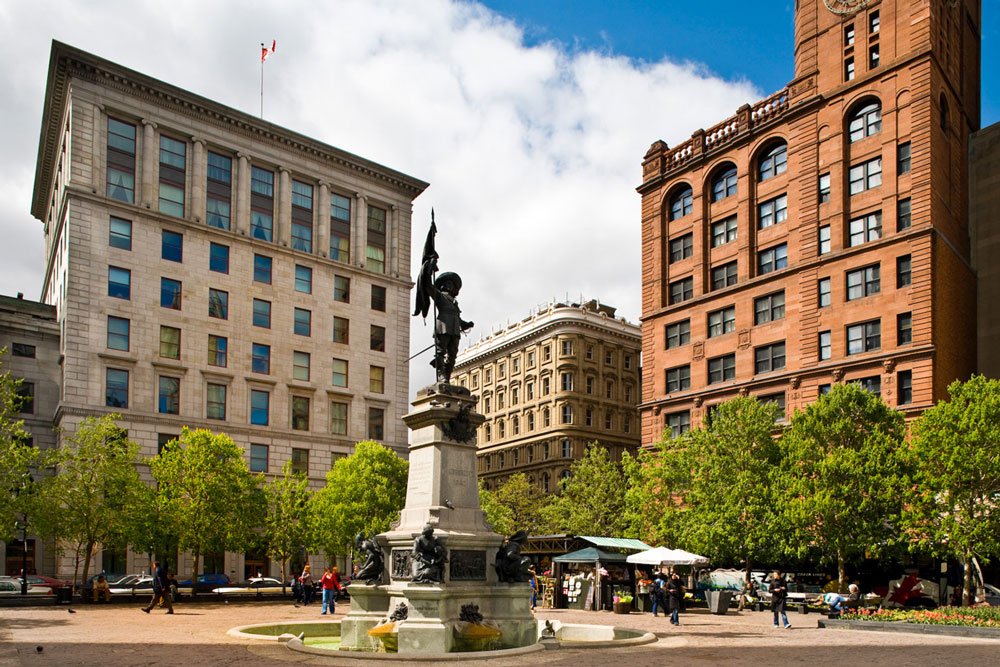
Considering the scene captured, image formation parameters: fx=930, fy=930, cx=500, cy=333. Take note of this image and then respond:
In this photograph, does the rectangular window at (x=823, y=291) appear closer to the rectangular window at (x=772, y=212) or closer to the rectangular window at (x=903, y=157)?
the rectangular window at (x=772, y=212)

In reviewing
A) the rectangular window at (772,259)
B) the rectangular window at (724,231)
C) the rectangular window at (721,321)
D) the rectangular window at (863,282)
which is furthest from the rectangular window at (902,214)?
the rectangular window at (721,321)

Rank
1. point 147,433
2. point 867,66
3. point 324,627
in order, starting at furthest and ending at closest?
point 147,433
point 867,66
point 324,627

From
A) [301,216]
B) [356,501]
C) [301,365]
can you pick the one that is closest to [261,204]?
[301,216]

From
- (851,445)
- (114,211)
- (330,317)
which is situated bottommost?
(851,445)

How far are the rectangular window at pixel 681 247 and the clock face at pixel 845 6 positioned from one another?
17.9 meters

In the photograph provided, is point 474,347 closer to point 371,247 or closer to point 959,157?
point 371,247

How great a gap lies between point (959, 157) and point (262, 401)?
168 ft

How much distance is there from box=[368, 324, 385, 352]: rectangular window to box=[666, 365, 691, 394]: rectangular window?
2370cm

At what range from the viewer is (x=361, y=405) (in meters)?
74.5

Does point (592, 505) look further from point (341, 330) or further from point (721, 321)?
point (341, 330)

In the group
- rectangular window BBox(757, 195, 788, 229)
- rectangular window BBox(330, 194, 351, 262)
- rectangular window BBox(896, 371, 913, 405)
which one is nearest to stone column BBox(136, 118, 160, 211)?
rectangular window BBox(330, 194, 351, 262)

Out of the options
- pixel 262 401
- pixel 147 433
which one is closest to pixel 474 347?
pixel 262 401

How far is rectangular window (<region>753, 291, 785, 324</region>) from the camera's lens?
202ft

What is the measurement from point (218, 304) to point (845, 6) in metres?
48.0
